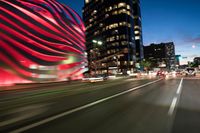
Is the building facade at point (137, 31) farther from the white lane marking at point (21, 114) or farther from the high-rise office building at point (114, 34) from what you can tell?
the white lane marking at point (21, 114)

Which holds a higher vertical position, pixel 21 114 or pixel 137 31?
pixel 137 31

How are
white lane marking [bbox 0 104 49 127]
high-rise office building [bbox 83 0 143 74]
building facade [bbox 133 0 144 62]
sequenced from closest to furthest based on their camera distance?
1. white lane marking [bbox 0 104 49 127]
2. high-rise office building [bbox 83 0 143 74]
3. building facade [bbox 133 0 144 62]

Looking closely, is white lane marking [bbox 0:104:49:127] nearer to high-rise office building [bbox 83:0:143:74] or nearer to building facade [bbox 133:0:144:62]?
high-rise office building [bbox 83:0:143:74]

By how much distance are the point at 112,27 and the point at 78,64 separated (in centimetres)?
6415

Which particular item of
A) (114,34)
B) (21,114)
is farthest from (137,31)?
(21,114)

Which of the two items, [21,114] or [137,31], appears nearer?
[21,114]

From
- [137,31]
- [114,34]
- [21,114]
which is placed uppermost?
[137,31]

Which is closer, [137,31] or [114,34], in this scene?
[114,34]

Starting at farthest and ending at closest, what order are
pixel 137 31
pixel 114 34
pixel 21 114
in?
pixel 137 31 < pixel 114 34 < pixel 21 114

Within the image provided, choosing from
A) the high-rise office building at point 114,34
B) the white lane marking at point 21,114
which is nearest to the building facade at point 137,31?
the high-rise office building at point 114,34

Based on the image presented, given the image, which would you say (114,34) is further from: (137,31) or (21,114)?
(21,114)

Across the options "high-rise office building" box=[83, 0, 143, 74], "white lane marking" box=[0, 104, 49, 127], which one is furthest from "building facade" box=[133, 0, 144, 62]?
"white lane marking" box=[0, 104, 49, 127]

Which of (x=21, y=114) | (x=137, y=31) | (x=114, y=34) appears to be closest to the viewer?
(x=21, y=114)

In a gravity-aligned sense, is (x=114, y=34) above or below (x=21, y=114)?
above
